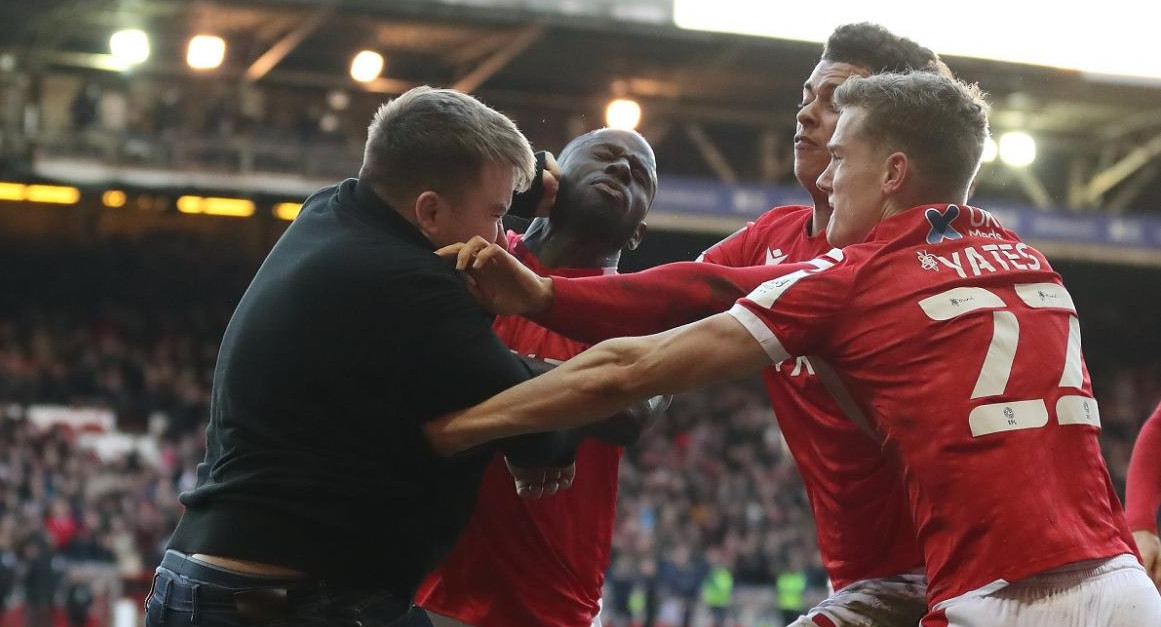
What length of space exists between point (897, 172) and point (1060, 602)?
1.14 m

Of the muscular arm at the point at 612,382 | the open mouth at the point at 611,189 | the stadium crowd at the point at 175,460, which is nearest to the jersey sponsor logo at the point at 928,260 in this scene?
the muscular arm at the point at 612,382

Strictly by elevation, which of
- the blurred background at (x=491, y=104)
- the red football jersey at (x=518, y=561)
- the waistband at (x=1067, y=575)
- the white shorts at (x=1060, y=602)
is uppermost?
the blurred background at (x=491, y=104)

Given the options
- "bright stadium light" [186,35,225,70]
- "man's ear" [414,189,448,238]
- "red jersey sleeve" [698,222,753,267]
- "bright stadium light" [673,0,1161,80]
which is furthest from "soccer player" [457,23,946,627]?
"bright stadium light" [186,35,225,70]

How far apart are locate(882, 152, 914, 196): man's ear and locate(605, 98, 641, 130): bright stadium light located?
19919 mm

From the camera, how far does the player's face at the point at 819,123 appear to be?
4.59 metres

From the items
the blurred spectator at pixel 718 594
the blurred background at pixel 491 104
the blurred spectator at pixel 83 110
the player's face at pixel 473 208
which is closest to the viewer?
the player's face at pixel 473 208

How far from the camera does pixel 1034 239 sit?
77.9 feet

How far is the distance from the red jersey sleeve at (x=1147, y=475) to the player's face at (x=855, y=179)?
4.61 feet

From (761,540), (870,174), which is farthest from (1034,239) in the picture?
(870,174)

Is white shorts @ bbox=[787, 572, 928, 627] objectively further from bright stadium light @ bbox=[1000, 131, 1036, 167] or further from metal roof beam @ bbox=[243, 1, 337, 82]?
bright stadium light @ bbox=[1000, 131, 1036, 167]

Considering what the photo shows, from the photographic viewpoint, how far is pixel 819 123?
15.1 feet

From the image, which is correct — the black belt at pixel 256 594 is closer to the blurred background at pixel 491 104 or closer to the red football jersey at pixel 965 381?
the red football jersey at pixel 965 381

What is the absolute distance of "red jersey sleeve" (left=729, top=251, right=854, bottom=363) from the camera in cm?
332

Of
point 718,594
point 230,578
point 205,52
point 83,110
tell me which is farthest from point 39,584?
point 230,578
